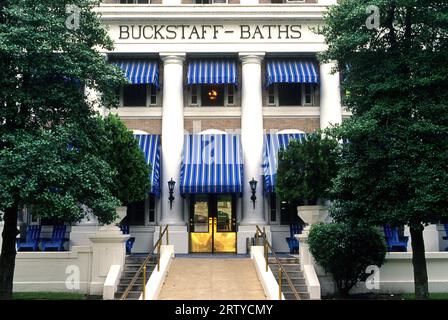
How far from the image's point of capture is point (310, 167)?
60.0 ft

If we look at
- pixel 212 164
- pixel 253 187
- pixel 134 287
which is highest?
pixel 212 164

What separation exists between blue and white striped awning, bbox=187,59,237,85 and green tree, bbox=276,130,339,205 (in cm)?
675

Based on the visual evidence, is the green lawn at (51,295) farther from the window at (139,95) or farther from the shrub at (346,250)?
the window at (139,95)

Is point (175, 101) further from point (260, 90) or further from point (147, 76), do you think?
point (260, 90)

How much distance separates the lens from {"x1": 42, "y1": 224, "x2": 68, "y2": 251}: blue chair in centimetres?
2214

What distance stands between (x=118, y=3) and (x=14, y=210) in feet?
49.0

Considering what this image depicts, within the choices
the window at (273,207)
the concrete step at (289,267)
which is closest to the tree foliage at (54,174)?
the concrete step at (289,267)

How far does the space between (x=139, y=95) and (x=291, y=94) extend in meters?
7.61

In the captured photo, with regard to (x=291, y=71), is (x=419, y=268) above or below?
below

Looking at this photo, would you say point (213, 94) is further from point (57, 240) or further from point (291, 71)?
point (57, 240)

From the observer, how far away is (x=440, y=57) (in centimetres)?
1364

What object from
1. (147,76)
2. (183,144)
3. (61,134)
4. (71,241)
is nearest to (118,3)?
(147,76)

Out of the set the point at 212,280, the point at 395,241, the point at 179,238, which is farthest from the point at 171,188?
the point at 395,241

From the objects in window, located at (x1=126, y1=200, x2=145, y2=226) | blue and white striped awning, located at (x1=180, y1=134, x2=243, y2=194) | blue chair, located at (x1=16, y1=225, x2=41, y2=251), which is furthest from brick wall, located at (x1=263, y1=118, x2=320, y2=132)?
blue chair, located at (x1=16, y1=225, x2=41, y2=251)
